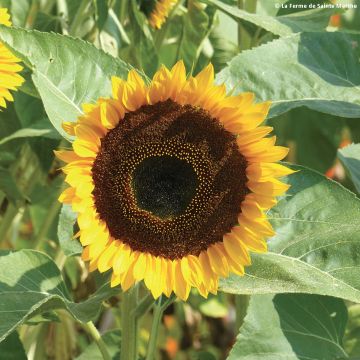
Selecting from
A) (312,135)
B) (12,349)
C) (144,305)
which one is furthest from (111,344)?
(312,135)

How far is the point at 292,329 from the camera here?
998 millimetres

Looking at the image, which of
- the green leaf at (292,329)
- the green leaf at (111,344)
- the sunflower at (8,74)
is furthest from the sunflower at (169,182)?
the green leaf at (111,344)

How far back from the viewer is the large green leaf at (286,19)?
1.06m

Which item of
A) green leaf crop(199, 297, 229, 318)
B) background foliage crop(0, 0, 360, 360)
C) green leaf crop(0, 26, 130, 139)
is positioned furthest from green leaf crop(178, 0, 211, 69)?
green leaf crop(199, 297, 229, 318)

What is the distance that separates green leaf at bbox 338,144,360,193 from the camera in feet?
3.46

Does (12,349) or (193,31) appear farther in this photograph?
(193,31)

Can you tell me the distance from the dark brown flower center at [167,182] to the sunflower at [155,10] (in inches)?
20.3

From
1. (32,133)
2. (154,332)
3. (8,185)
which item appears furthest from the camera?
(8,185)

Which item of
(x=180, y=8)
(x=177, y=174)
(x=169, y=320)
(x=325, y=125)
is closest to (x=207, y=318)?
(x=169, y=320)

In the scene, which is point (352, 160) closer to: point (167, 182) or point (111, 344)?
point (167, 182)

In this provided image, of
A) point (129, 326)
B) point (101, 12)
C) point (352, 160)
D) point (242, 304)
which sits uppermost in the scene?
point (101, 12)

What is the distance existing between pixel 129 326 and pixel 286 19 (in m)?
0.46

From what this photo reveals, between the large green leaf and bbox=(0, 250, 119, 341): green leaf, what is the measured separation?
1.17 ft

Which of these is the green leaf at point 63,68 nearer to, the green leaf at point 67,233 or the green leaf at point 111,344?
the green leaf at point 67,233
